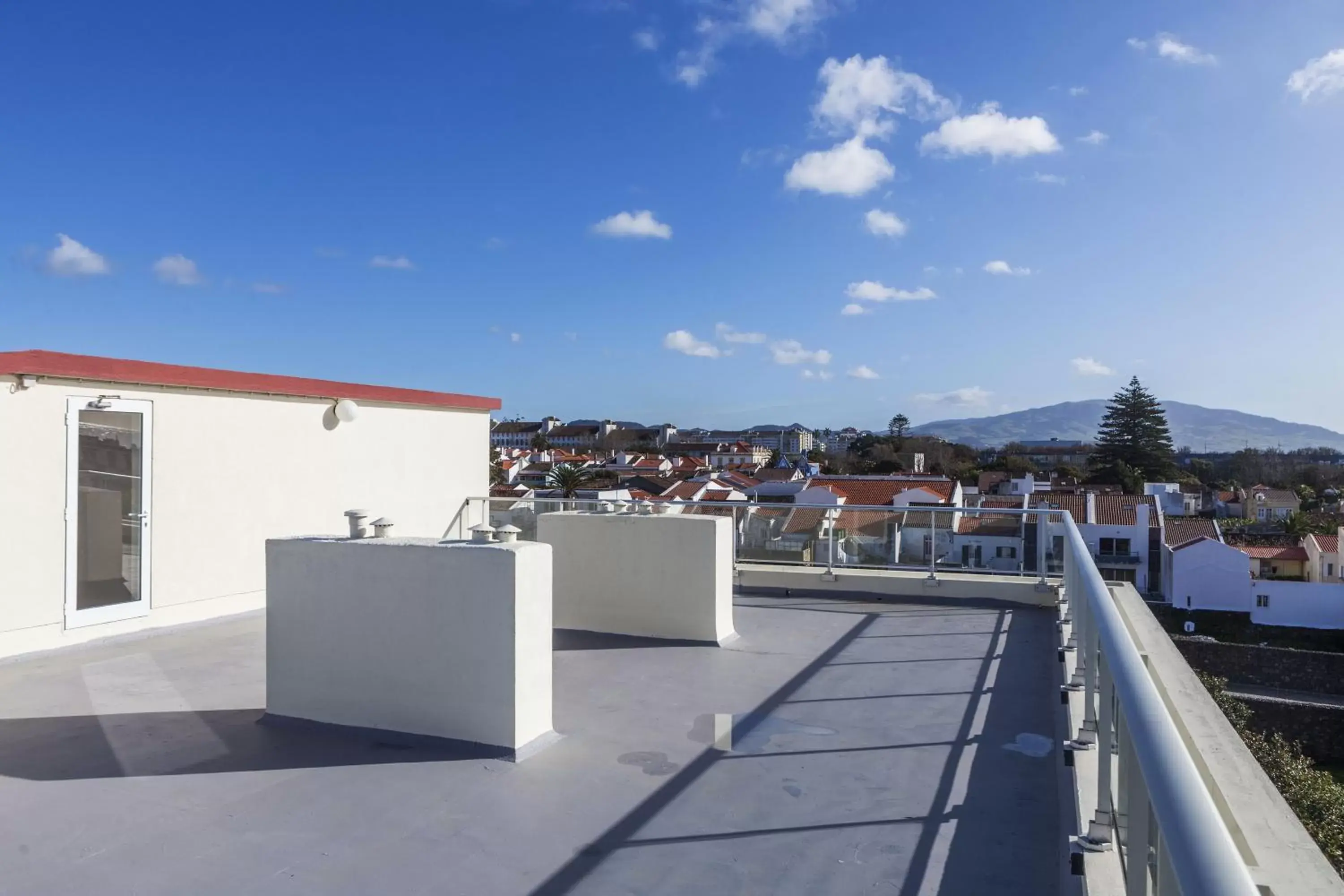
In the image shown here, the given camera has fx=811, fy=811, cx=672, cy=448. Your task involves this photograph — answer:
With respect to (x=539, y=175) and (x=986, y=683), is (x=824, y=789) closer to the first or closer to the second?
(x=986, y=683)

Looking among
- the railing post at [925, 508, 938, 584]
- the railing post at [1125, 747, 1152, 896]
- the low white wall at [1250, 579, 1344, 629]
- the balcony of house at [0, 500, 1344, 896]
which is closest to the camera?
the railing post at [1125, 747, 1152, 896]

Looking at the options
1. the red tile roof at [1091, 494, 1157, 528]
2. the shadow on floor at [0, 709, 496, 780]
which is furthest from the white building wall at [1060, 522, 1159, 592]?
the shadow on floor at [0, 709, 496, 780]

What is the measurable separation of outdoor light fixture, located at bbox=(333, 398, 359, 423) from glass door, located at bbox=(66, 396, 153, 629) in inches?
70.2

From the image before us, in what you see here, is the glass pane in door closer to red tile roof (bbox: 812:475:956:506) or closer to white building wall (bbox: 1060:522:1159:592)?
red tile roof (bbox: 812:475:956:506)

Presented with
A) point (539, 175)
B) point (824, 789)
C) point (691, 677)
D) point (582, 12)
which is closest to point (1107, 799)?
point (824, 789)

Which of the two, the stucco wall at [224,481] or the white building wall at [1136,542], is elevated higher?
the stucco wall at [224,481]

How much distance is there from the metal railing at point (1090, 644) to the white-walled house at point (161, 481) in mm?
1921

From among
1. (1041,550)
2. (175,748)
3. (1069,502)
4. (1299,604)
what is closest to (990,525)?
(1041,550)

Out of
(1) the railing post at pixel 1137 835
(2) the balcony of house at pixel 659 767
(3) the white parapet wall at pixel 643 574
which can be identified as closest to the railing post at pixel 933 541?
(2) the balcony of house at pixel 659 767

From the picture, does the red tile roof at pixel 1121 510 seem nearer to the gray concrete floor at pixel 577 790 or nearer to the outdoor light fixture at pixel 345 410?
the outdoor light fixture at pixel 345 410

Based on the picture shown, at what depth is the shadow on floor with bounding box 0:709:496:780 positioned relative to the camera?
11.8 ft

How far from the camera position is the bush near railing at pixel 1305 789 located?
1038 centimetres

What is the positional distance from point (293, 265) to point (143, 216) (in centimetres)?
533

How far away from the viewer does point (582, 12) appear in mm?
13945
